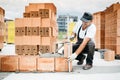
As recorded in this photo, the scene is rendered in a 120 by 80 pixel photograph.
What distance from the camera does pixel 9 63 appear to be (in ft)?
24.8

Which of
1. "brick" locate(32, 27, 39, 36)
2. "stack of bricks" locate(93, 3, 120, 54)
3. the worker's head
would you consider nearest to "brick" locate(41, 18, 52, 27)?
"brick" locate(32, 27, 39, 36)

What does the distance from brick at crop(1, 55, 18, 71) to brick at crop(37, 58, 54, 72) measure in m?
0.63

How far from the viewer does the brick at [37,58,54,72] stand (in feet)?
24.7

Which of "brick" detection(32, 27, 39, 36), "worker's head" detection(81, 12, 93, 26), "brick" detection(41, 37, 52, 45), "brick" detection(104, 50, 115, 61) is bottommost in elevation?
"brick" detection(104, 50, 115, 61)

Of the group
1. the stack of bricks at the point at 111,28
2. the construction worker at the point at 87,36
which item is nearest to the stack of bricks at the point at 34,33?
the stack of bricks at the point at 111,28

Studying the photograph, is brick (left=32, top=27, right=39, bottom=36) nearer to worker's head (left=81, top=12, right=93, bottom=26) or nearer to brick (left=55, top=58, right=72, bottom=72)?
worker's head (left=81, top=12, right=93, bottom=26)

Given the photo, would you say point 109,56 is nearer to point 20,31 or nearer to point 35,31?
point 35,31

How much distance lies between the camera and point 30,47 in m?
13.7

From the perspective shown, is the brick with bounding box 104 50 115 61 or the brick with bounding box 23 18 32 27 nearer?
the brick with bounding box 104 50 115 61

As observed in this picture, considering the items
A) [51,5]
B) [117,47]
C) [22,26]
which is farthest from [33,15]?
[117,47]

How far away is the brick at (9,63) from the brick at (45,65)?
631mm

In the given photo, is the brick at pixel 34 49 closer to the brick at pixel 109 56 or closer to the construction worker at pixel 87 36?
the brick at pixel 109 56

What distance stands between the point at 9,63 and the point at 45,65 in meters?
0.99

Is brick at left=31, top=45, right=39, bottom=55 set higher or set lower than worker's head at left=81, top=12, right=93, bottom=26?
lower
